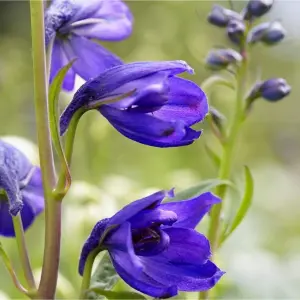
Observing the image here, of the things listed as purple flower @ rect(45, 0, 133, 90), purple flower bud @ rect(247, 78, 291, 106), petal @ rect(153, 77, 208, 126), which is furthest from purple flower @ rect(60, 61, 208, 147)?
purple flower bud @ rect(247, 78, 291, 106)

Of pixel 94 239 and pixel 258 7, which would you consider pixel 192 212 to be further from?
pixel 258 7

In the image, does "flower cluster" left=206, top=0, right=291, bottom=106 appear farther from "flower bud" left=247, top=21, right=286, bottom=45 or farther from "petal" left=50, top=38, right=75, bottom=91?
"petal" left=50, top=38, right=75, bottom=91

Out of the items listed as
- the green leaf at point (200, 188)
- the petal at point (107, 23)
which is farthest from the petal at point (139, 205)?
the petal at point (107, 23)

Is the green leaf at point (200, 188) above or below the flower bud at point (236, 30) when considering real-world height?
below

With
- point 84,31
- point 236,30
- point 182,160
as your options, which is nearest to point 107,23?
point 84,31

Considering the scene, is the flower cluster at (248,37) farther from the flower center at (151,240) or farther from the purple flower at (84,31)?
the flower center at (151,240)

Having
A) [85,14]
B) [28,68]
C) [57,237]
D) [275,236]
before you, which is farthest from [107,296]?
[28,68]
